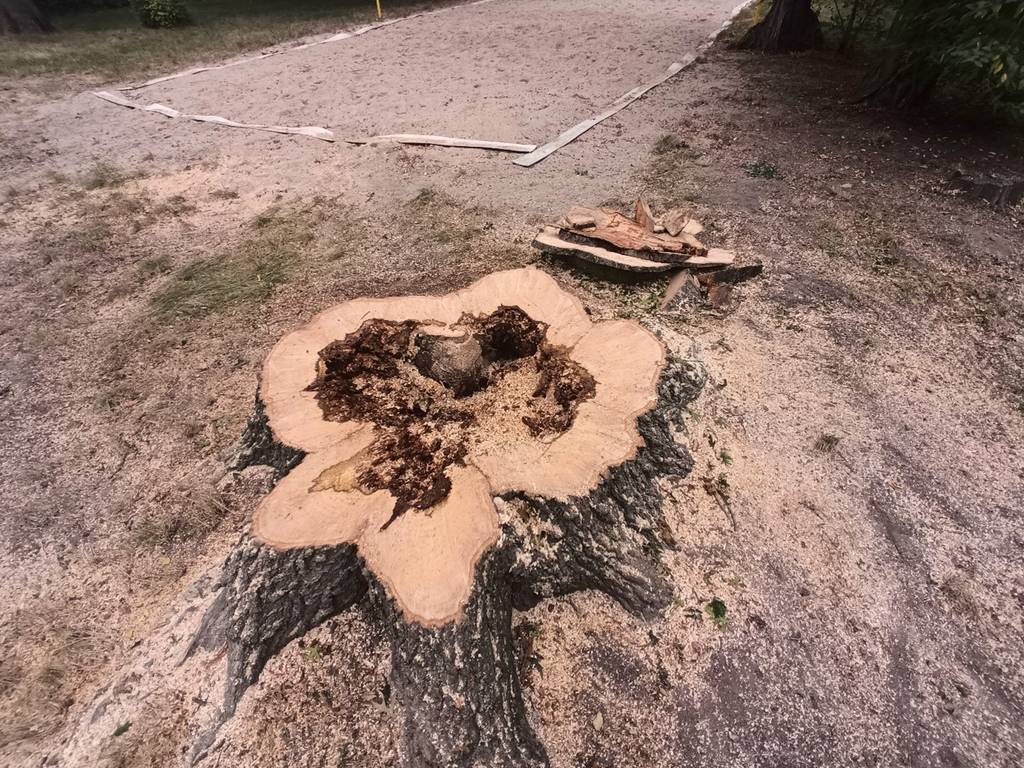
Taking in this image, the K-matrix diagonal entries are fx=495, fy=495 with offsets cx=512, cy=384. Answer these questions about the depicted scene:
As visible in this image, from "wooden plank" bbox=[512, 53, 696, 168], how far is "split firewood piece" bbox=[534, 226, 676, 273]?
94.1 inches

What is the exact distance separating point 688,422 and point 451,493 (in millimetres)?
1624

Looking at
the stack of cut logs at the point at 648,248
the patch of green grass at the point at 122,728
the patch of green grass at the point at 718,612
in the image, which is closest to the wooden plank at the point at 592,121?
the stack of cut logs at the point at 648,248

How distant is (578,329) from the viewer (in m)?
2.87

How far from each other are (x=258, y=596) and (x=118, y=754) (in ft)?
2.82

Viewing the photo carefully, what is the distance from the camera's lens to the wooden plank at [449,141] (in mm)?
6516

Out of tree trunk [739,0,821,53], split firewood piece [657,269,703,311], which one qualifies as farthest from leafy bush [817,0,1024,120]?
split firewood piece [657,269,703,311]

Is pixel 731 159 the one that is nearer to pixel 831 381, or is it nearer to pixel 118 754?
pixel 831 381

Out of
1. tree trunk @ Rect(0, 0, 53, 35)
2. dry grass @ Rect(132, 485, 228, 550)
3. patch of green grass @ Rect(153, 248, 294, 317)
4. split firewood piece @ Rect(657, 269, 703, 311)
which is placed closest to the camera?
dry grass @ Rect(132, 485, 228, 550)

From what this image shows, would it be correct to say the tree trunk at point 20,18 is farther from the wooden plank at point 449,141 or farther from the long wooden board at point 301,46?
the wooden plank at point 449,141

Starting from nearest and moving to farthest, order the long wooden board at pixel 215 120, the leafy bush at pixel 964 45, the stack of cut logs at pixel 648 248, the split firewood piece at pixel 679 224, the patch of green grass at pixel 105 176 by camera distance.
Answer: the stack of cut logs at pixel 648 248
the split firewood piece at pixel 679 224
the leafy bush at pixel 964 45
the patch of green grass at pixel 105 176
the long wooden board at pixel 215 120

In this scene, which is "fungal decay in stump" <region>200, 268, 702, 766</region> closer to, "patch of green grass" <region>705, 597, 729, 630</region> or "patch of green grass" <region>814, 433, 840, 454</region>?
"patch of green grass" <region>705, 597, 729, 630</region>

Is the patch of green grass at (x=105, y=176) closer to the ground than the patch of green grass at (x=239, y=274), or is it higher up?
higher up

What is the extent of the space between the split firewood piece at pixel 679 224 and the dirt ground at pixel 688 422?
22.4 inches

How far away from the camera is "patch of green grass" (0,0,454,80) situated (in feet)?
34.1
